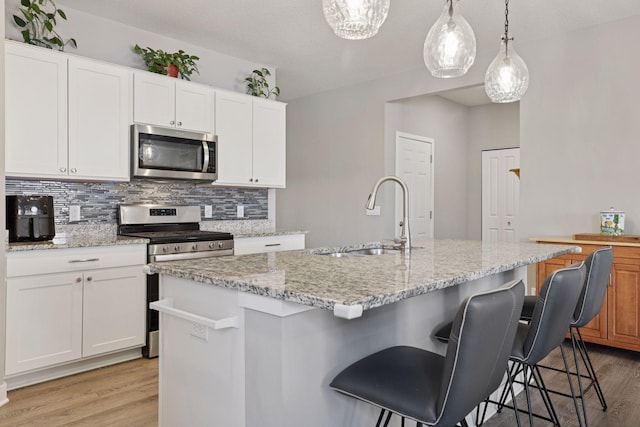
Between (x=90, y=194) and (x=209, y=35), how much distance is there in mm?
1700

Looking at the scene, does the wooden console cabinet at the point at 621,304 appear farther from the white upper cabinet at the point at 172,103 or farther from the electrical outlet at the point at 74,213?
the electrical outlet at the point at 74,213

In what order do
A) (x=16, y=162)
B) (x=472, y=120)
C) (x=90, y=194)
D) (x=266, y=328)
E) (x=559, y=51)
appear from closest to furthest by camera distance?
(x=266, y=328) < (x=16, y=162) < (x=90, y=194) < (x=559, y=51) < (x=472, y=120)

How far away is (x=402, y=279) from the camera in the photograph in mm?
1440

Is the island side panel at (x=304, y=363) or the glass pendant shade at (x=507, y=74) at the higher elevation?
the glass pendant shade at (x=507, y=74)

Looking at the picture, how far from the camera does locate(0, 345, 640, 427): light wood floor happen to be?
234cm

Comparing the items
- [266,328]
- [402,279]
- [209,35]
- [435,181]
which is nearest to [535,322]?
[402,279]

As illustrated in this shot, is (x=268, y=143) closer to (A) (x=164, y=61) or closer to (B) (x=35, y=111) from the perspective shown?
(A) (x=164, y=61)

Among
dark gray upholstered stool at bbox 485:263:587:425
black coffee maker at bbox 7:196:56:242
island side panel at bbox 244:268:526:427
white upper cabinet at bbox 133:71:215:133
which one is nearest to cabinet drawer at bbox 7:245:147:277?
black coffee maker at bbox 7:196:56:242

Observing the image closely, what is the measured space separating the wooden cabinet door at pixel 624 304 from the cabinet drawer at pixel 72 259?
349cm

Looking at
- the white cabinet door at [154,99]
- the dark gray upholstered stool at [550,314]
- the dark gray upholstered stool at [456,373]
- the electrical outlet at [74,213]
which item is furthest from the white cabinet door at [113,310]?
the dark gray upholstered stool at [550,314]

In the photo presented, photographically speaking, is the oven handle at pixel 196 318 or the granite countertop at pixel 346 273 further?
the oven handle at pixel 196 318

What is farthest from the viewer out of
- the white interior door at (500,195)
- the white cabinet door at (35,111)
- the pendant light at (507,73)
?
the white interior door at (500,195)

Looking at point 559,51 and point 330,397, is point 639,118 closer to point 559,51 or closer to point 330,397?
point 559,51

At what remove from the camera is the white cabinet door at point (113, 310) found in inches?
118
